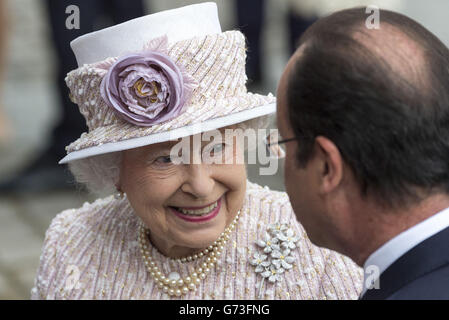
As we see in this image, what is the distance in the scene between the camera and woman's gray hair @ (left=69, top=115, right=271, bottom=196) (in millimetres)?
2354

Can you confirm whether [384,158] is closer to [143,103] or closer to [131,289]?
[143,103]

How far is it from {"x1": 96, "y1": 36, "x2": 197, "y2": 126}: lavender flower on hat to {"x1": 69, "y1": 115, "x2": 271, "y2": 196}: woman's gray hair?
0.24 metres

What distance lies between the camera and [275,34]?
7.90 m

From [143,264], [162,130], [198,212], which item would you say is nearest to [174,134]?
[162,130]

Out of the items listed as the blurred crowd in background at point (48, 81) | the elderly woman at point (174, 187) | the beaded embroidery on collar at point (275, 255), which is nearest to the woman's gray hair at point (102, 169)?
the elderly woman at point (174, 187)

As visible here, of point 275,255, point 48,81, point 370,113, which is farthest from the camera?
point 48,81

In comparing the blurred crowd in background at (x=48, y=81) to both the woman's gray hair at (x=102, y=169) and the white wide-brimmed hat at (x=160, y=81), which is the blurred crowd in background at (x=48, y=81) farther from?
the white wide-brimmed hat at (x=160, y=81)

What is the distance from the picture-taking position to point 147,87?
7.00 feet

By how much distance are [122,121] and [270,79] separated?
493 cm

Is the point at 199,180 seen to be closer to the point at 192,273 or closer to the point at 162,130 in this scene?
the point at 162,130

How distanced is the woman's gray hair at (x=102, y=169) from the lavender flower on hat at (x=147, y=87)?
0.77 ft

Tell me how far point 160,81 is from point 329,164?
23.0 inches

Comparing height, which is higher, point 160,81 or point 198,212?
point 160,81
